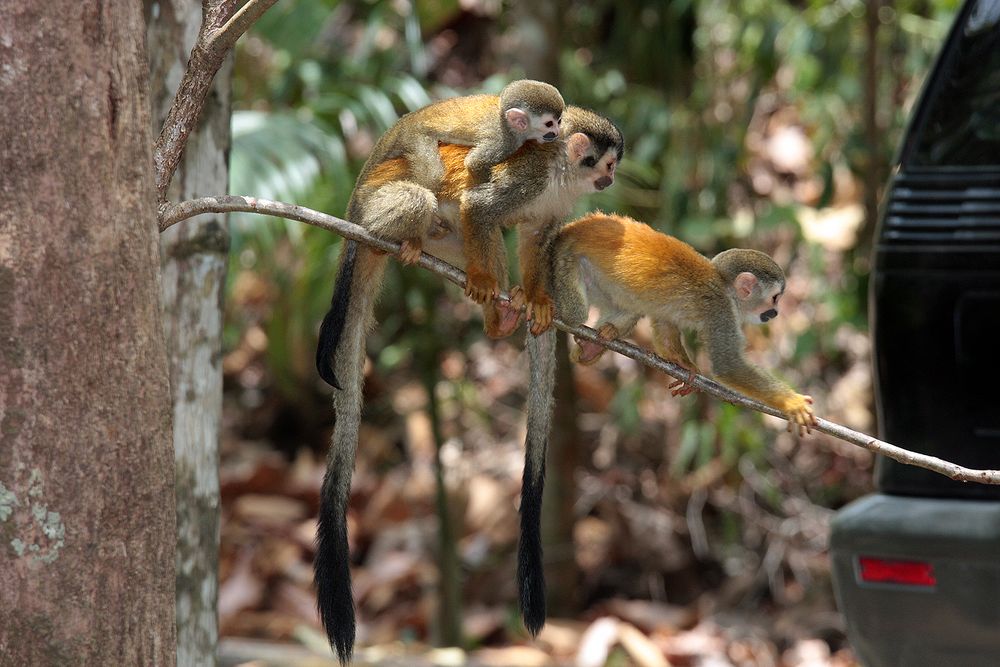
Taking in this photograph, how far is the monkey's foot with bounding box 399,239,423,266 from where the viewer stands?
2.71m

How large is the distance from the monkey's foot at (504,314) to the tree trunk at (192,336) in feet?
2.32

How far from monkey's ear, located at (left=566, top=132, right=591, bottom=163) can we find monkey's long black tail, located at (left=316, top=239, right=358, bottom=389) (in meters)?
0.62

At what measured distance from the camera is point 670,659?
17.4ft

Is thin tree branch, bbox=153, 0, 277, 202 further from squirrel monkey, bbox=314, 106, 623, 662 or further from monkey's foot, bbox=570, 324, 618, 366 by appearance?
monkey's foot, bbox=570, 324, 618, 366

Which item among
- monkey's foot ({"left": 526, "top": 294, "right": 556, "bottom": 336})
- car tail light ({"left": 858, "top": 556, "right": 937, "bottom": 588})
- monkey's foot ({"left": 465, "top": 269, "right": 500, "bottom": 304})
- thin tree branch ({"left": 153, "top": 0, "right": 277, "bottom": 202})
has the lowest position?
car tail light ({"left": 858, "top": 556, "right": 937, "bottom": 588})

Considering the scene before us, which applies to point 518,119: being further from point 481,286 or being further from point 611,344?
point 611,344

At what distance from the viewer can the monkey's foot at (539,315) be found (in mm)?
2893

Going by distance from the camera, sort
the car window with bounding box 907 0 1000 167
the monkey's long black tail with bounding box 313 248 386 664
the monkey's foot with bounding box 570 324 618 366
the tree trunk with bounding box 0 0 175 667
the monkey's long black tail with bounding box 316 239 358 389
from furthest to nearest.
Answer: the car window with bounding box 907 0 1000 167 < the monkey's foot with bounding box 570 324 618 366 < the monkey's long black tail with bounding box 316 239 358 389 < the monkey's long black tail with bounding box 313 248 386 664 < the tree trunk with bounding box 0 0 175 667

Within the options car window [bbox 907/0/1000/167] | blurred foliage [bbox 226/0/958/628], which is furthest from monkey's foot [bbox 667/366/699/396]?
blurred foliage [bbox 226/0/958/628]

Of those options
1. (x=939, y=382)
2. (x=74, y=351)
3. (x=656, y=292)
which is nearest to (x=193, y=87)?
(x=74, y=351)

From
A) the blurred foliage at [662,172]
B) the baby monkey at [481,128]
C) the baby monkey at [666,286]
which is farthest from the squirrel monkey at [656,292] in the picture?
the blurred foliage at [662,172]

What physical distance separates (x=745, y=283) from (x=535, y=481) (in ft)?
2.77

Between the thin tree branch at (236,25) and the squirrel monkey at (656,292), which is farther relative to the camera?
the squirrel monkey at (656,292)

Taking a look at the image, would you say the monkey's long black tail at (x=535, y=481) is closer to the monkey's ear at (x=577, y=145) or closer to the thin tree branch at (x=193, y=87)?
the monkey's ear at (x=577, y=145)
